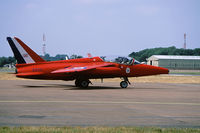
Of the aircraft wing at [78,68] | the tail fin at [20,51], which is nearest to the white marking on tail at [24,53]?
the tail fin at [20,51]

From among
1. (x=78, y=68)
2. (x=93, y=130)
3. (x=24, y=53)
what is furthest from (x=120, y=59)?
(x=93, y=130)

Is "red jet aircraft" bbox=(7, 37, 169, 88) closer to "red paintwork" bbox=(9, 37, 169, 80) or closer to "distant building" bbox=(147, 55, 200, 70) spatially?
"red paintwork" bbox=(9, 37, 169, 80)

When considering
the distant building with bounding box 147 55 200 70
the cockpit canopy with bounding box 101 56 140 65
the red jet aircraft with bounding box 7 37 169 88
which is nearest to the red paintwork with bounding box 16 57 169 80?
the red jet aircraft with bounding box 7 37 169 88

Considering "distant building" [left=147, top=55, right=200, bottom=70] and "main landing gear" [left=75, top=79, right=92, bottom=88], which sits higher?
"distant building" [left=147, top=55, right=200, bottom=70]

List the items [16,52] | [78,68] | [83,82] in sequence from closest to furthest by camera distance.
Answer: [78,68] < [16,52] < [83,82]

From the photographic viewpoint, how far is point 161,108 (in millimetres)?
13273

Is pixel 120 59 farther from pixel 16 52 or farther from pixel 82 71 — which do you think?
pixel 16 52

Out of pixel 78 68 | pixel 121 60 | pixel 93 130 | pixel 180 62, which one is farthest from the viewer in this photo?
pixel 180 62

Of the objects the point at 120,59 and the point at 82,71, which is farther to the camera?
the point at 120,59

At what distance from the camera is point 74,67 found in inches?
997

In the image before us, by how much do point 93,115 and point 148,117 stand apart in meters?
1.89

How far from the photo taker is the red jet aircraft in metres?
25.0

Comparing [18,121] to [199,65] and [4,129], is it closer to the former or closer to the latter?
[4,129]

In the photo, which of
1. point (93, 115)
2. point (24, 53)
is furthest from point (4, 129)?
point (24, 53)
